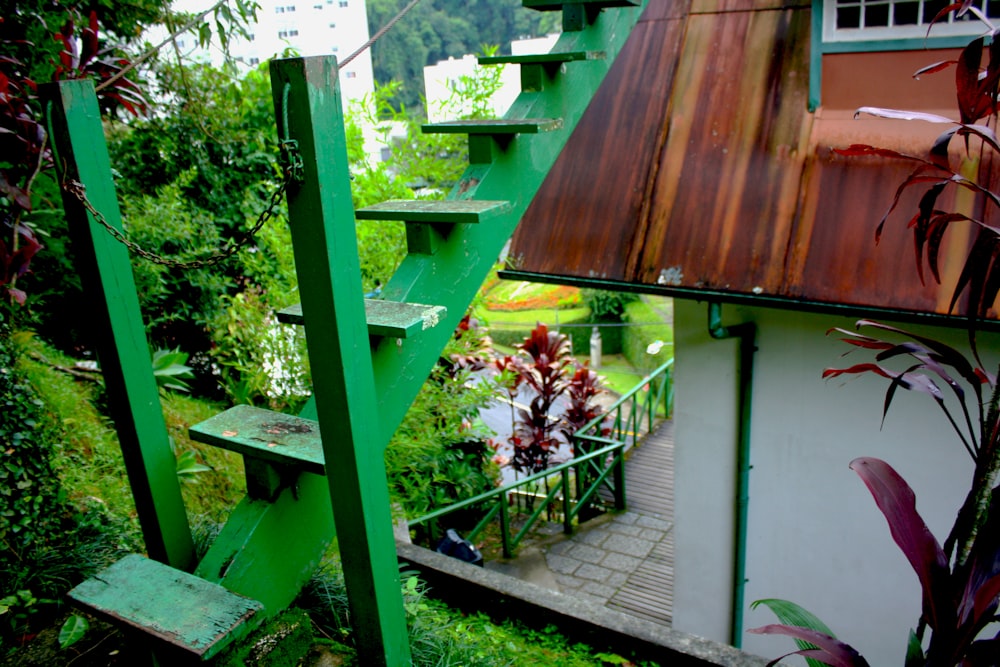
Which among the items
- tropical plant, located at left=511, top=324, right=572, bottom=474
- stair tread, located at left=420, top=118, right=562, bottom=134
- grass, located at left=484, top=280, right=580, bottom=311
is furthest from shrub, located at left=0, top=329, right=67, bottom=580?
grass, located at left=484, top=280, right=580, bottom=311

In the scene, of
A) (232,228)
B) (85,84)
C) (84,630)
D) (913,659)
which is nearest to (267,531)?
(84,630)

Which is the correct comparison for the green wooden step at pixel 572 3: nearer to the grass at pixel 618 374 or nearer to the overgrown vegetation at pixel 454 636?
the overgrown vegetation at pixel 454 636

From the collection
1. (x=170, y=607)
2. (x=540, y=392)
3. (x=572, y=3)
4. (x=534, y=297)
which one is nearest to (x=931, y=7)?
(x=572, y=3)

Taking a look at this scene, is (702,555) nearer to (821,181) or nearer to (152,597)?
(821,181)

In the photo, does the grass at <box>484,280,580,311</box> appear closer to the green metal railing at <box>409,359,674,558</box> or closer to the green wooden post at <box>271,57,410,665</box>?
the green metal railing at <box>409,359,674,558</box>

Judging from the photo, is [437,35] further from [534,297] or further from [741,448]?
[534,297]

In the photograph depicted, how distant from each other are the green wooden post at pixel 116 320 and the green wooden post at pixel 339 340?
778mm

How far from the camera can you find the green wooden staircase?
1769 millimetres

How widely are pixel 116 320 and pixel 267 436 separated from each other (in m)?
0.60

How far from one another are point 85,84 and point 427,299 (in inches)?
47.4

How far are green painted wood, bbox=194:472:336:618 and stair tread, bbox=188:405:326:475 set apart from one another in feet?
0.49

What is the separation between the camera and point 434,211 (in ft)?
7.55

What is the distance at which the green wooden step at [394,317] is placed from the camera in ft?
6.46

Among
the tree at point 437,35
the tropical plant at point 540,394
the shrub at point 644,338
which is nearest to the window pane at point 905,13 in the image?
the tree at point 437,35
